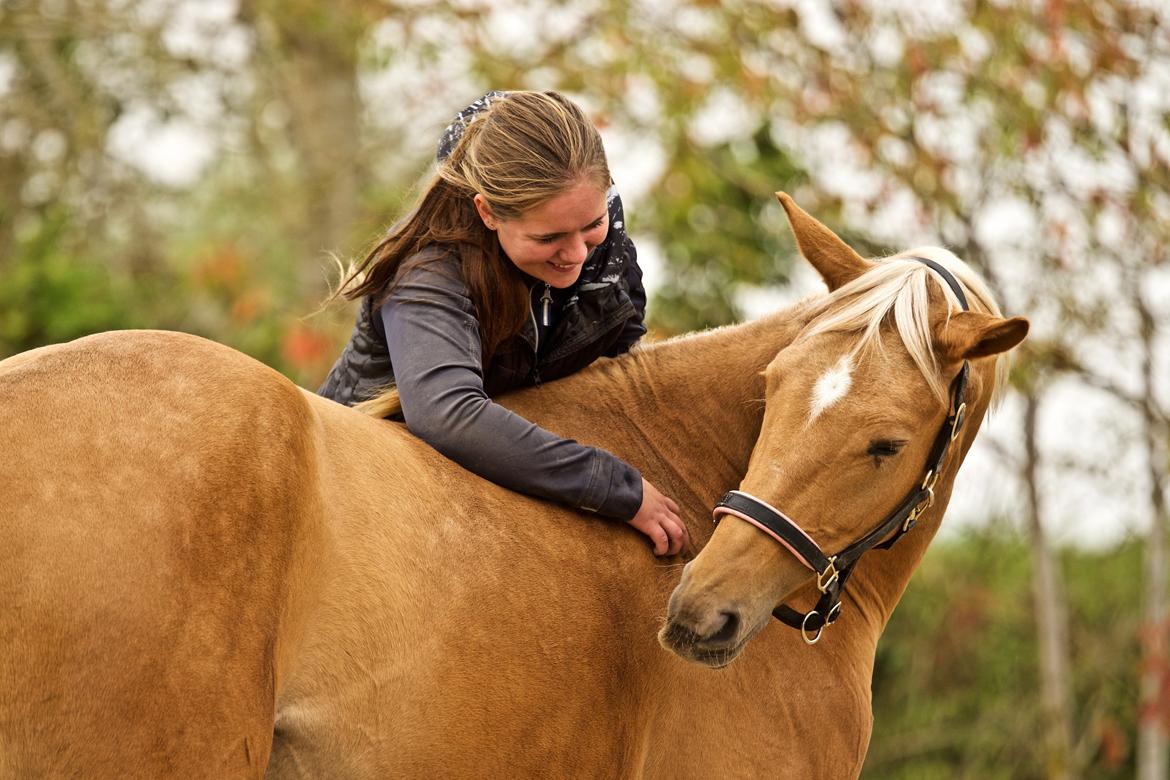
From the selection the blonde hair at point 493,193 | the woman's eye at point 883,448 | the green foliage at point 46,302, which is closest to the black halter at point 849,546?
the woman's eye at point 883,448

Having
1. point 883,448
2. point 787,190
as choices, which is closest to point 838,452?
point 883,448

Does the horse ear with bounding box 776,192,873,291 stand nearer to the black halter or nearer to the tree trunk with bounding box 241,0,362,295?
the black halter

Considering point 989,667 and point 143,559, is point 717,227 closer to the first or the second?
point 989,667

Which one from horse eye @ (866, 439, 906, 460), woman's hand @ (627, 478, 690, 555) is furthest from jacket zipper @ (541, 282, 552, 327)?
horse eye @ (866, 439, 906, 460)

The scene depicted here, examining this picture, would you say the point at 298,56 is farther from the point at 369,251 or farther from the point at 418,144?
the point at 369,251

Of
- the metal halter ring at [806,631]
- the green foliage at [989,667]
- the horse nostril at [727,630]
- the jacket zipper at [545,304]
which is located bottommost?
the green foliage at [989,667]

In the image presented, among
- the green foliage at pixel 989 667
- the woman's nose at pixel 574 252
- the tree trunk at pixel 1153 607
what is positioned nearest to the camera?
the woman's nose at pixel 574 252

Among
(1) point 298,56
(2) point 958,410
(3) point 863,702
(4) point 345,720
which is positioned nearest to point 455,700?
(4) point 345,720

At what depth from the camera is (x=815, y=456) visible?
2.93 meters

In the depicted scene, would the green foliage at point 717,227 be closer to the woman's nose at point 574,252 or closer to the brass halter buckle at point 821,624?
the woman's nose at point 574,252

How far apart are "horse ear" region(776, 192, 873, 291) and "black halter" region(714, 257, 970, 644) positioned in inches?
8.6

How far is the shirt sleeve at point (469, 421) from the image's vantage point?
9.95ft

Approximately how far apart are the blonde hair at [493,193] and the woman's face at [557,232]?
2 cm

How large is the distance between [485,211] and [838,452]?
1.12 meters
